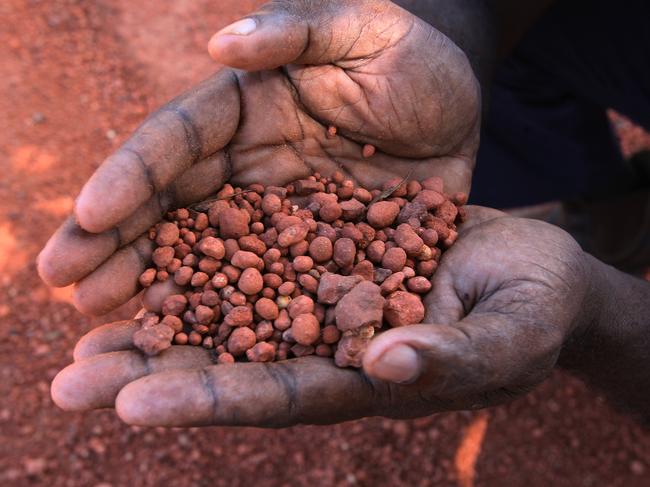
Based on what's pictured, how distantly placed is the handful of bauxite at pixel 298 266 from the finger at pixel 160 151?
154 mm

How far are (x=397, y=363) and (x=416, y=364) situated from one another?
0.04m

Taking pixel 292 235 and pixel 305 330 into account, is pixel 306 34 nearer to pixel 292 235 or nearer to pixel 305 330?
pixel 292 235

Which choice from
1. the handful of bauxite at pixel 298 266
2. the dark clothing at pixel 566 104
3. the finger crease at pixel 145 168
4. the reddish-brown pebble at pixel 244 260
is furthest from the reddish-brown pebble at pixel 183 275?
the dark clothing at pixel 566 104

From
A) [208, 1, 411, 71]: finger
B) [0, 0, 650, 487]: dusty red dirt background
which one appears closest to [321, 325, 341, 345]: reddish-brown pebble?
[208, 1, 411, 71]: finger

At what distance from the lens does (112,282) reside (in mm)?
1616

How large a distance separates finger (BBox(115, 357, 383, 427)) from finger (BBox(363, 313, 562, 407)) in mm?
185

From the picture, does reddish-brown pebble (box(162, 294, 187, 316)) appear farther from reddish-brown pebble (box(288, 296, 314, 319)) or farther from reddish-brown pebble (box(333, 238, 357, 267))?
reddish-brown pebble (box(333, 238, 357, 267))

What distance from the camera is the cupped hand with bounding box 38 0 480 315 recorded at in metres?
1.59

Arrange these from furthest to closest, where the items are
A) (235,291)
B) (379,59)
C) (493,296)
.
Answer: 1. (379,59)
2. (235,291)
3. (493,296)

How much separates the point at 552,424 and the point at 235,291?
1.62 metres

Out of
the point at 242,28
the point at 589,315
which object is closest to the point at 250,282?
the point at 242,28

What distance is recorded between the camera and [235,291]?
165 centimetres

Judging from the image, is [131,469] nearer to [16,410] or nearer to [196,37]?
[16,410]

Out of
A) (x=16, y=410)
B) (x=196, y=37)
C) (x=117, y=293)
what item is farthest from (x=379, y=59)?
(x=196, y=37)
